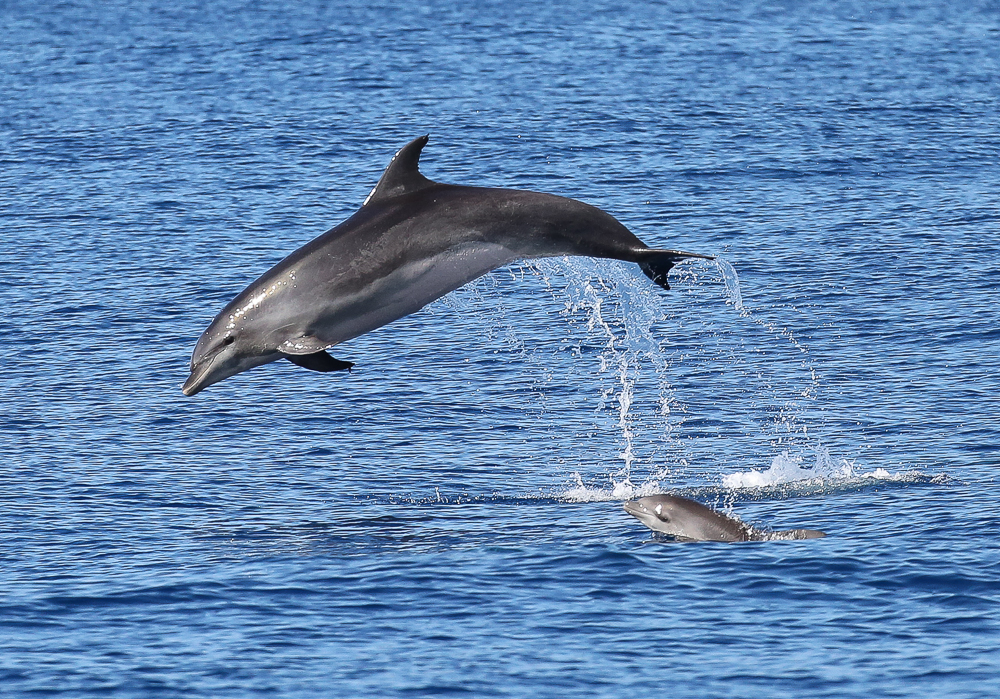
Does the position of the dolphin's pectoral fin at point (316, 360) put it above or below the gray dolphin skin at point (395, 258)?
below

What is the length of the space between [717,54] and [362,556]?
50284 millimetres

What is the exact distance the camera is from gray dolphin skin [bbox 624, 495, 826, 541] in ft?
82.4

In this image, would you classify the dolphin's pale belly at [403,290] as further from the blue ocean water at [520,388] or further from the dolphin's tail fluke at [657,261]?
the blue ocean water at [520,388]

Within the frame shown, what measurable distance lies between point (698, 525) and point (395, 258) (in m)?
8.34

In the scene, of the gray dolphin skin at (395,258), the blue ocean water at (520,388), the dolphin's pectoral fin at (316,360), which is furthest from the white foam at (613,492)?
the dolphin's pectoral fin at (316,360)

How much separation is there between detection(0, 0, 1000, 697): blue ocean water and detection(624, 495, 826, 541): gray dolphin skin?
374 mm

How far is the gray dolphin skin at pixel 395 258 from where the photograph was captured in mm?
18578

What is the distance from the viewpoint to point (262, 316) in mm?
18625

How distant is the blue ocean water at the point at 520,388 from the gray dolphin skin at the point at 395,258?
13.7ft

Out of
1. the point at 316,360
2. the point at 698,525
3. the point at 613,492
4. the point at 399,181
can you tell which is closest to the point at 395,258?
the point at 399,181

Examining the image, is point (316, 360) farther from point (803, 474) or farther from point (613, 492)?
point (803, 474)

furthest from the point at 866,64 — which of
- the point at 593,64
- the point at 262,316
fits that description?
the point at 262,316

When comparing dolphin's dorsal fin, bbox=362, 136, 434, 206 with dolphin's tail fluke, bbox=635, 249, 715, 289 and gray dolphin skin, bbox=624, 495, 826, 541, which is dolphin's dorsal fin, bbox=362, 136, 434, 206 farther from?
gray dolphin skin, bbox=624, 495, 826, 541

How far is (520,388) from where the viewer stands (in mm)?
35875
